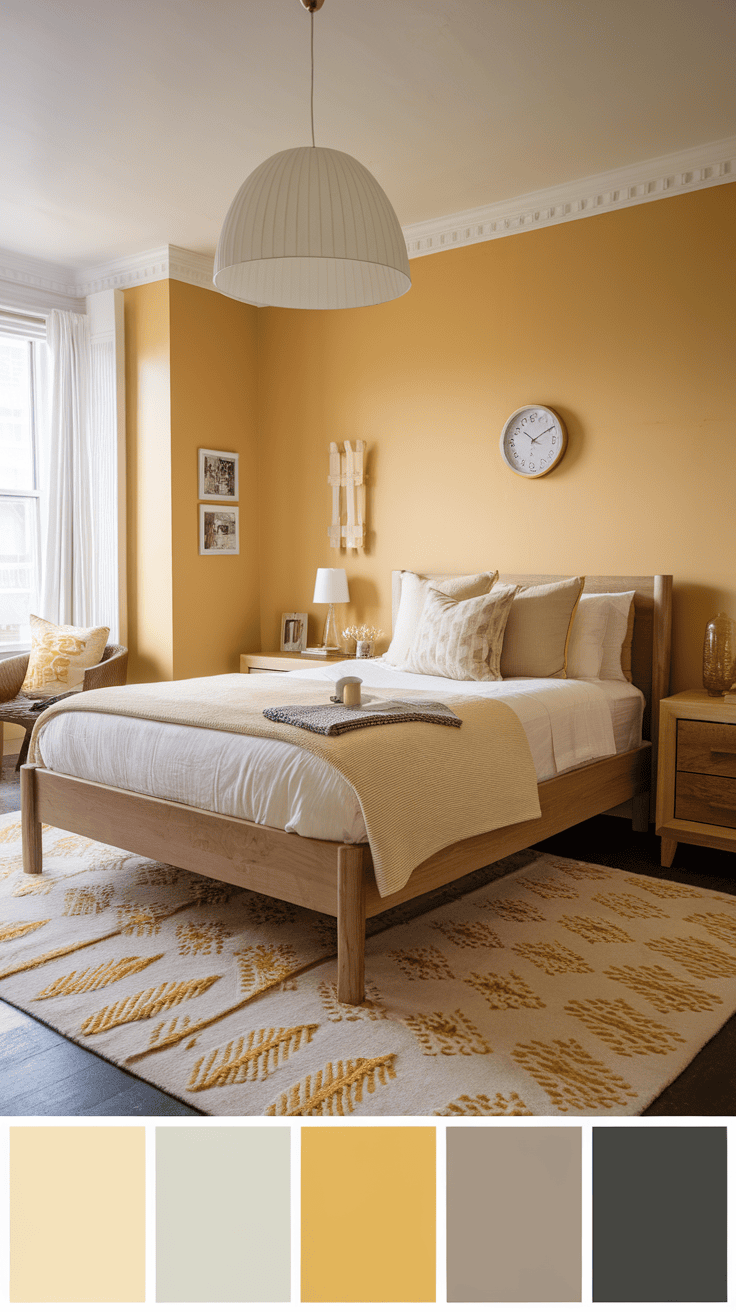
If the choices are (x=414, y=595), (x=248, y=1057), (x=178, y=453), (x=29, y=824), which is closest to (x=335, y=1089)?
(x=248, y=1057)

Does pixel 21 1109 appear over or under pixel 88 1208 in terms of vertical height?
under

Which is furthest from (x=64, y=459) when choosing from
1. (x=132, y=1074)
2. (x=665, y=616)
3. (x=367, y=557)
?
(x=132, y=1074)

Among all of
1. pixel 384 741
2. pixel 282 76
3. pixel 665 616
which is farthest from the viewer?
pixel 665 616

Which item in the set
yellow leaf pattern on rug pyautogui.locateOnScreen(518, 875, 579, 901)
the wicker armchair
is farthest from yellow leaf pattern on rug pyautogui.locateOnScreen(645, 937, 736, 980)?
the wicker armchair

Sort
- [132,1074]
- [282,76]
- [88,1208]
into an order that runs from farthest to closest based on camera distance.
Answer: [282,76] < [132,1074] < [88,1208]

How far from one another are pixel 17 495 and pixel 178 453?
1018 millimetres

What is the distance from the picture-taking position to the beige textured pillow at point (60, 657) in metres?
4.72

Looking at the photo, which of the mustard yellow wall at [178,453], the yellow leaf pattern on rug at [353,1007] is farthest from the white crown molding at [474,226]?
the yellow leaf pattern on rug at [353,1007]

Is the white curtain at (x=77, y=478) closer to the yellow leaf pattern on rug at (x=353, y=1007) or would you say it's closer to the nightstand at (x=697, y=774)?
the nightstand at (x=697, y=774)

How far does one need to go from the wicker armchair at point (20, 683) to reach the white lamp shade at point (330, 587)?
112cm

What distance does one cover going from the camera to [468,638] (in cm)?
371

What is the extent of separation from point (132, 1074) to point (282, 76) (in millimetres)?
3225

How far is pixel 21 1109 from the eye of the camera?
1.83 meters

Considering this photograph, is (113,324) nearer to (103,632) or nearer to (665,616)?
(103,632)
